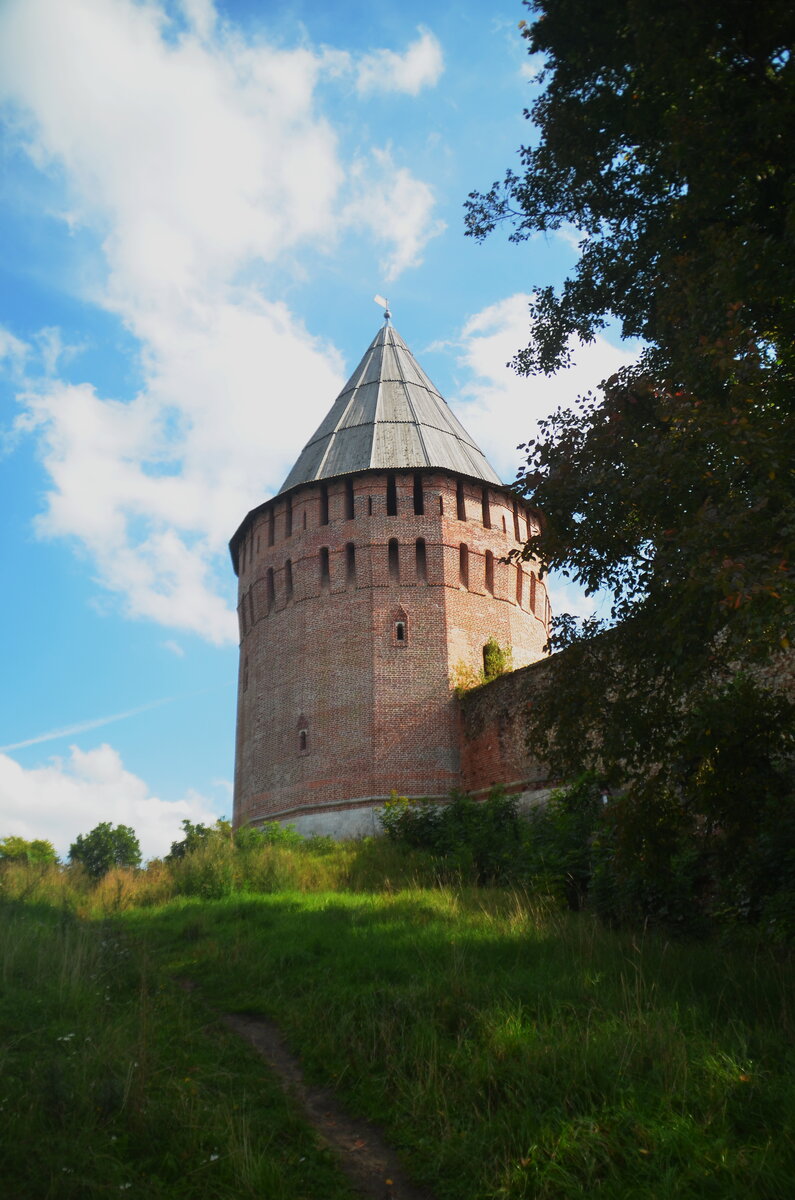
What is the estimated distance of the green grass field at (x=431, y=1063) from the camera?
416 cm

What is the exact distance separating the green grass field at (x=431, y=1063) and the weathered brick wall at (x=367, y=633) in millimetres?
10798

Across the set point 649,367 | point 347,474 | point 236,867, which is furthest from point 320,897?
point 347,474

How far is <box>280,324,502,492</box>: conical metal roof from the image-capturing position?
21.8 metres

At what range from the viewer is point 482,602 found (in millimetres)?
20969

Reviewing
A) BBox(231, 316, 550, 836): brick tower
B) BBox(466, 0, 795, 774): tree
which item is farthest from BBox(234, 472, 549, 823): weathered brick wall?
BBox(466, 0, 795, 774): tree

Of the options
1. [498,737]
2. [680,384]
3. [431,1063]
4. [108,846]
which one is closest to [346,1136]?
[431,1063]

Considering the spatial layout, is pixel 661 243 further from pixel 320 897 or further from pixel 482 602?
pixel 482 602

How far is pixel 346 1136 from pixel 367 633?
598 inches

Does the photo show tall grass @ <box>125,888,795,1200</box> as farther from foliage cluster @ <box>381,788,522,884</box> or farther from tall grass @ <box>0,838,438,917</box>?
foliage cluster @ <box>381,788,522,884</box>

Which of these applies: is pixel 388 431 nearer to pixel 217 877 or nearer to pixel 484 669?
pixel 484 669

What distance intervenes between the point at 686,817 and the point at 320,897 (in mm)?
5244

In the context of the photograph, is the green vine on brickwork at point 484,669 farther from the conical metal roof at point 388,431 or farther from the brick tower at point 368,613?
the conical metal roof at point 388,431

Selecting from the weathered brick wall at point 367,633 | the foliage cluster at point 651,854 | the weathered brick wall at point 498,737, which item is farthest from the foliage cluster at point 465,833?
the weathered brick wall at point 367,633

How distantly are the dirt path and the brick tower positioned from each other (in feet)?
41.0
